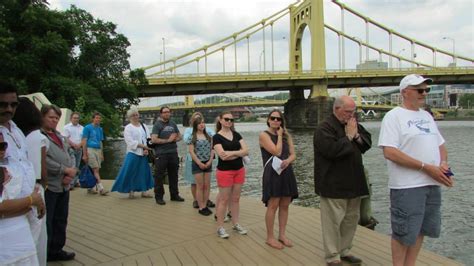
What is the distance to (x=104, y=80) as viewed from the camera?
28.6 metres

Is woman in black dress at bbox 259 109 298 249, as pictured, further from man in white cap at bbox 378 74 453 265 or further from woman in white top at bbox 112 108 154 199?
woman in white top at bbox 112 108 154 199

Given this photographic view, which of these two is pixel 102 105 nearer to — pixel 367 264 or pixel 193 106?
pixel 367 264

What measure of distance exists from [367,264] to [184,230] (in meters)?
2.22

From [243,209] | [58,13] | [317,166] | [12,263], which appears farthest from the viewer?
[58,13]

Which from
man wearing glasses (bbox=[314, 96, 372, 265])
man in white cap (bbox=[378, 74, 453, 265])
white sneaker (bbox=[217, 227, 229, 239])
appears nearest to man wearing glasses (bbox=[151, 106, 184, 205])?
white sneaker (bbox=[217, 227, 229, 239])

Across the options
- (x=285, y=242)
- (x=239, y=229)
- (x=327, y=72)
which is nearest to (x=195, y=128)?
(x=239, y=229)

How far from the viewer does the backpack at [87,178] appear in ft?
25.7

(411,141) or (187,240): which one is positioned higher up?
(411,141)

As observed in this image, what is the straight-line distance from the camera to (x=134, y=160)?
7230 mm

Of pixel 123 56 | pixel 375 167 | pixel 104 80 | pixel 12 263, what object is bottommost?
pixel 375 167

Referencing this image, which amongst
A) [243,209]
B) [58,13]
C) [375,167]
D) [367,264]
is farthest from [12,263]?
[58,13]

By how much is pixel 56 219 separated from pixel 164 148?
285 cm

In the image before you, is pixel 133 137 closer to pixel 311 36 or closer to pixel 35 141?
pixel 35 141

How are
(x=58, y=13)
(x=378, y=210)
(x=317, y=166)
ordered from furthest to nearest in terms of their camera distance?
(x=58, y=13)
(x=378, y=210)
(x=317, y=166)
